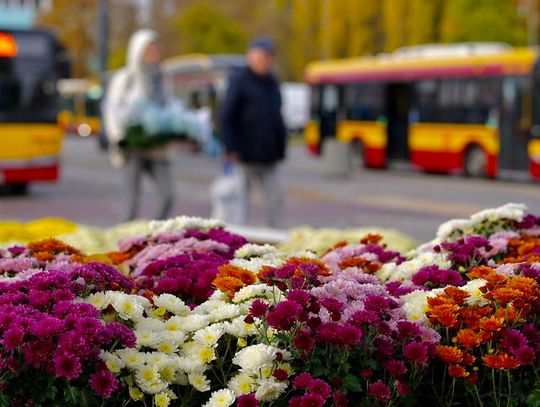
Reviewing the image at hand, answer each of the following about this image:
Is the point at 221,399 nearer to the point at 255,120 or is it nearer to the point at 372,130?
the point at 255,120

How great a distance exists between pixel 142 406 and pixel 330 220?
13.7 m

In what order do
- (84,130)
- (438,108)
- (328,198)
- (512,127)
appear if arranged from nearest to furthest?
(328,198) → (512,127) → (438,108) → (84,130)

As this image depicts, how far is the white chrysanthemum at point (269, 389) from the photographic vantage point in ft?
13.0

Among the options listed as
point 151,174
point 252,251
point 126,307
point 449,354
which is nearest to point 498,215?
point 252,251

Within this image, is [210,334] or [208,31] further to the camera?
[208,31]

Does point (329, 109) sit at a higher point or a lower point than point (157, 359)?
lower

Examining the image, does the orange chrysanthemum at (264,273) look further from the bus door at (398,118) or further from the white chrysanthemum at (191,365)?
the bus door at (398,118)

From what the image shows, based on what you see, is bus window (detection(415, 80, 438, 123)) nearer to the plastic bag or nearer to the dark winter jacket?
the plastic bag

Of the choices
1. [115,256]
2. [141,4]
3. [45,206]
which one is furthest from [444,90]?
[141,4]

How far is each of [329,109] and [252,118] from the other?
23.9m

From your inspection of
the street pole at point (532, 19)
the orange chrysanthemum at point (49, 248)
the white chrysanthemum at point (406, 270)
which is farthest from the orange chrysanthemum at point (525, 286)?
the street pole at point (532, 19)

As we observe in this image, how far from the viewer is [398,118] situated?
32.4m

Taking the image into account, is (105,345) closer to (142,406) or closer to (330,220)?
(142,406)

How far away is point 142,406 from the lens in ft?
13.6
